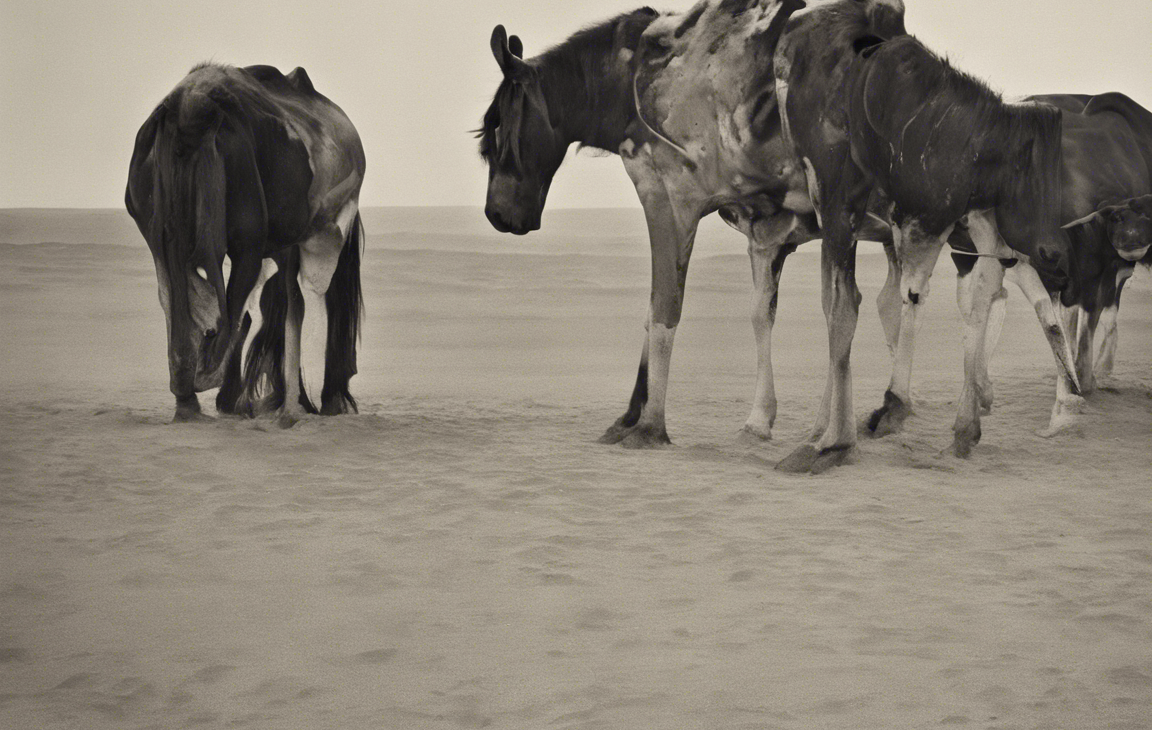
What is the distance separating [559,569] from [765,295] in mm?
3601

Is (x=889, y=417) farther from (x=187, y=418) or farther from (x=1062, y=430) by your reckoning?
(x=187, y=418)

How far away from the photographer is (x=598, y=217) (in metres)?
39.6

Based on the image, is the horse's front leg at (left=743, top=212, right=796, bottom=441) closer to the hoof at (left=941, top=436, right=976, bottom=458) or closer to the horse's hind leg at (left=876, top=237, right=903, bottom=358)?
the horse's hind leg at (left=876, top=237, right=903, bottom=358)

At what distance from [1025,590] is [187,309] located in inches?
195

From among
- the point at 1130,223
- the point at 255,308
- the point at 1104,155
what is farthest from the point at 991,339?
the point at 255,308

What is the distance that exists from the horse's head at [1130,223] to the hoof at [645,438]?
2816mm

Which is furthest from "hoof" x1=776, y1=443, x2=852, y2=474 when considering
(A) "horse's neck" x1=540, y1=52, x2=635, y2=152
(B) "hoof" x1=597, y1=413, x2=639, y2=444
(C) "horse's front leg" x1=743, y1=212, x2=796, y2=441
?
(A) "horse's neck" x1=540, y1=52, x2=635, y2=152

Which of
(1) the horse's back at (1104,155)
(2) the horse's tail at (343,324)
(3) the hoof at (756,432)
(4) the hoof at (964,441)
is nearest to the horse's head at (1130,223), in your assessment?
(1) the horse's back at (1104,155)

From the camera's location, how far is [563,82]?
838 centimetres

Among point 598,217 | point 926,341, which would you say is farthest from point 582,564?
point 598,217

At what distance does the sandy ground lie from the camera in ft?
13.8

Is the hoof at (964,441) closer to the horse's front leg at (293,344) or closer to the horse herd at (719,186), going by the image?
the horse herd at (719,186)

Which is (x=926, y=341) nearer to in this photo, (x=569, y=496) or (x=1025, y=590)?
(x=569, y=496)

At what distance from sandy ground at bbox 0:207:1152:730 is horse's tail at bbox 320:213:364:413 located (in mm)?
317
